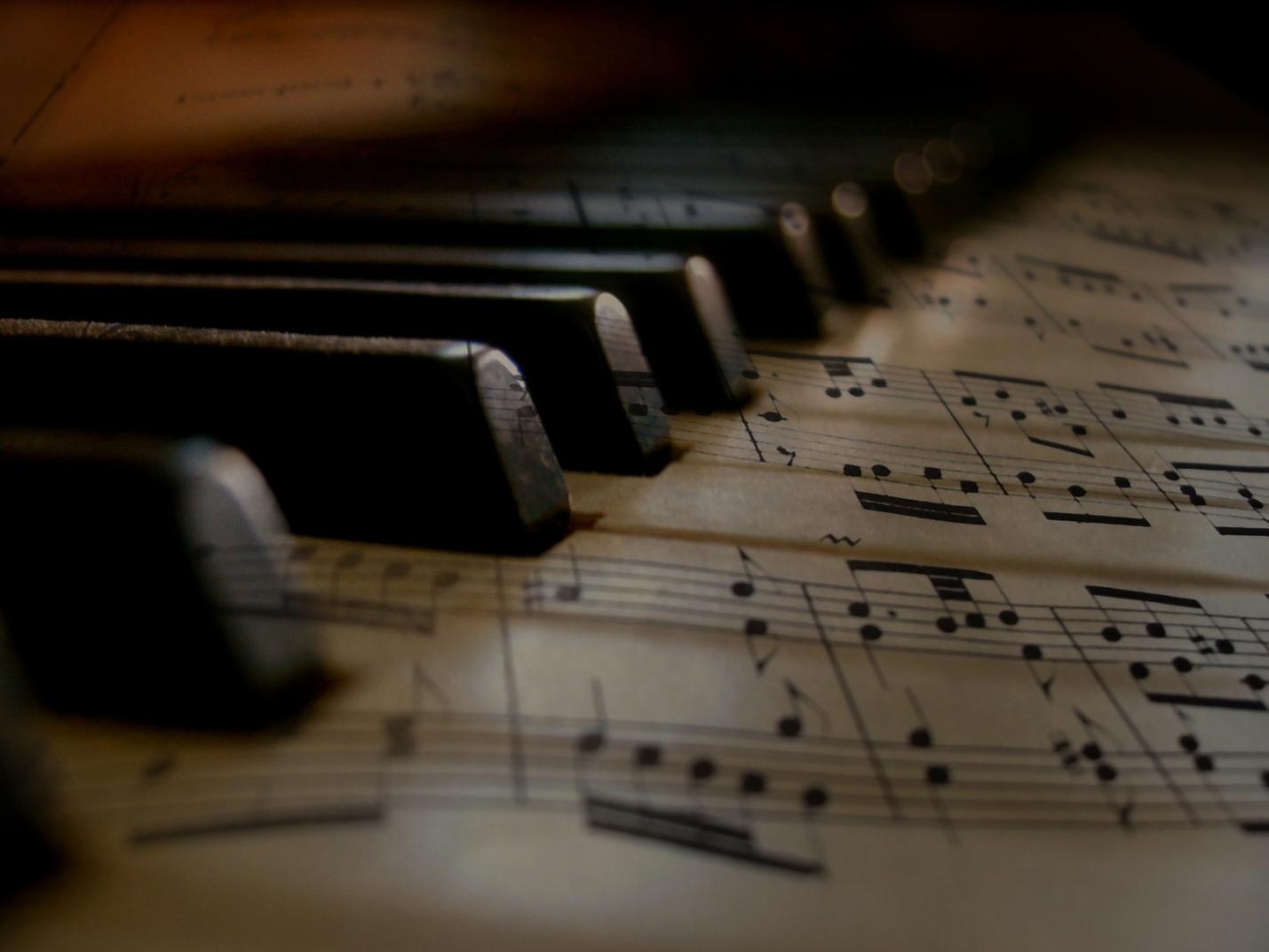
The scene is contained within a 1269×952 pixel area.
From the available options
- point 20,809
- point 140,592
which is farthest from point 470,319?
point 20,809

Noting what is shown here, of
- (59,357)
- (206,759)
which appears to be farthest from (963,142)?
(206,759)

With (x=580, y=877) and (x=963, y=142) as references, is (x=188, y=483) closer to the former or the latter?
(x=580, y=877)

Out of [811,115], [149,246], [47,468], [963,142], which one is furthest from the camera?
[963,142]

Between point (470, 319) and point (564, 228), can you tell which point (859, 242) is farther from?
point (470, 319)

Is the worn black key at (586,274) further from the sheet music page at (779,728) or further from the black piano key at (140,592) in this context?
the black piano key at (140,592)

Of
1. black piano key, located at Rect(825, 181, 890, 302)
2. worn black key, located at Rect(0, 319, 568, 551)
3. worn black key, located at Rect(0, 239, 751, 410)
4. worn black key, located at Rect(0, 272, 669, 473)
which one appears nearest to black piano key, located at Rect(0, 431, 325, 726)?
worn black key, located at Rect(0, 319, 568, 551)
